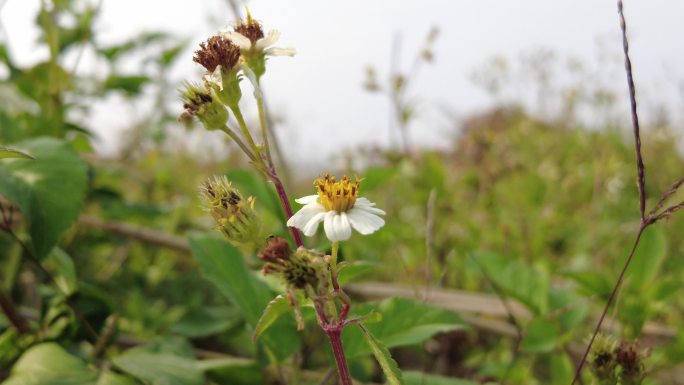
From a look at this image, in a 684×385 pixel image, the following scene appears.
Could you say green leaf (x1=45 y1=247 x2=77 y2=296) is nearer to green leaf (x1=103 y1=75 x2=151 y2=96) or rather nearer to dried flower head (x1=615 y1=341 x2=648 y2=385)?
green leaf (x1=103 y1=75 x2=151 y2=96)

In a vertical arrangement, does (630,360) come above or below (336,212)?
below

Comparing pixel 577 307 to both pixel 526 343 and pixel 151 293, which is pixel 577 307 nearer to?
pixel 526 343

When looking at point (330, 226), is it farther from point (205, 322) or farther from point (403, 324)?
point (205, 322)

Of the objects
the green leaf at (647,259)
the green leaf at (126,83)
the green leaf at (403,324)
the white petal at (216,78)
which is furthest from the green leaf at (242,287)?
the green leaf at (126,83)

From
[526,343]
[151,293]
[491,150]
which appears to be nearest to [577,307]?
[526,343]

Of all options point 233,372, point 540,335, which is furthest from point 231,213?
point 540,335

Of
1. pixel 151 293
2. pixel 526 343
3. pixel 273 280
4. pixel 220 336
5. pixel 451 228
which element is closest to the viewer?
pixel 273 280
